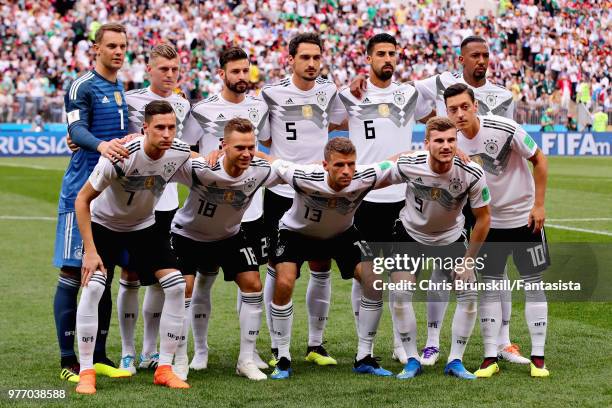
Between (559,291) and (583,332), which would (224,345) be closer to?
(583,332)

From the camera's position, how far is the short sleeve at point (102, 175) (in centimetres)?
629

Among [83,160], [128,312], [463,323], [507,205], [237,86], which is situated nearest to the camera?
[463,323]

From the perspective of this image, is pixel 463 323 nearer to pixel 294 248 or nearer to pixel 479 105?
pixel 294 248

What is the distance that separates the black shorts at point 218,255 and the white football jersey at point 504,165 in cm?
173

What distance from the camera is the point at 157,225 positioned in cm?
714

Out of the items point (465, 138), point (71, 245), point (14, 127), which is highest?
point (465, 138)

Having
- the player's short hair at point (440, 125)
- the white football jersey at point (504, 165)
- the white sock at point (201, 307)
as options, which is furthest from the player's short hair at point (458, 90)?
the white sock at point (201, 307)

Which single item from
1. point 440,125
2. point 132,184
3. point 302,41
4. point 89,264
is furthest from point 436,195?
point 89,264

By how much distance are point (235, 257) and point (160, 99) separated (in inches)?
54.7

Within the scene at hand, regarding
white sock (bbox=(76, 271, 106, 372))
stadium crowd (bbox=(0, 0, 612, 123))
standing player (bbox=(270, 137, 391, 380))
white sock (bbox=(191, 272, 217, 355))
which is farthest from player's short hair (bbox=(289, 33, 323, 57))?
stadium crowd (bbox=(0, 0, 612, 123))

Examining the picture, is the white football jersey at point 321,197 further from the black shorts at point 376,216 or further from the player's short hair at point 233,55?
the player's short hair at point 233,55

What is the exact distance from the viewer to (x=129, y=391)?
6371 mm

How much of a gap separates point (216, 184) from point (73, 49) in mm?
27036

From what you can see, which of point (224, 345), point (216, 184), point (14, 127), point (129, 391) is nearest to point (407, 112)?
point (216, 184)
